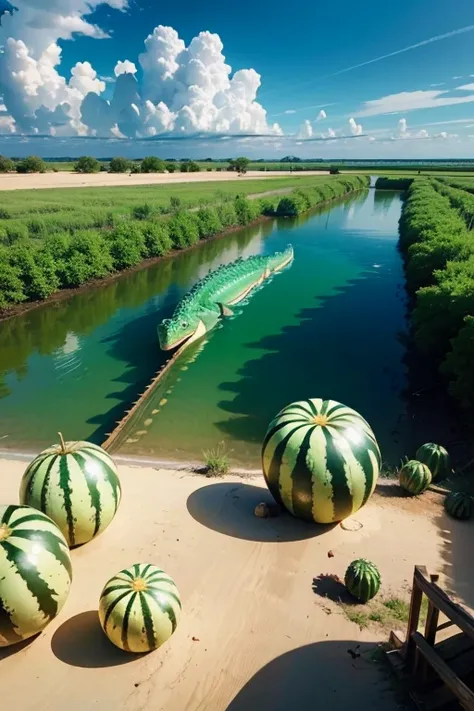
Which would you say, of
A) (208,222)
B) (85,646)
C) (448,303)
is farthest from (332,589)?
(208,222)

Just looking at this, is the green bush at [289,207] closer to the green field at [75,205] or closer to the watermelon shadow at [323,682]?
the green field at [75,205]

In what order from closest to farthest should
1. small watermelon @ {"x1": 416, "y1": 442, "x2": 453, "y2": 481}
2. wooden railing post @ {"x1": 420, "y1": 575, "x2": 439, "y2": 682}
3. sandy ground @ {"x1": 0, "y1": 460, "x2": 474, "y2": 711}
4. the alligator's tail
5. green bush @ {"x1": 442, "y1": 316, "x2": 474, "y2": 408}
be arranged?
wooden railing post @ {"x1": 420, "y1": 575, "x2": 439, "y2": 682}
sandy ground @ {"x1": 0, "y1": 460, "x2": 474, "y2": 711}
small watermelon @ {"x1": 416, "y1": 442, "x2": 453, "y2": 481}
green bush @ {"x1": 442, "y1": 316, "x2": 474, "y2": 408}
the alligator's tail

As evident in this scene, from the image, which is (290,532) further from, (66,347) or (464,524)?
(66,347)

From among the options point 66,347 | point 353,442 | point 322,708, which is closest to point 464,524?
point 353,442

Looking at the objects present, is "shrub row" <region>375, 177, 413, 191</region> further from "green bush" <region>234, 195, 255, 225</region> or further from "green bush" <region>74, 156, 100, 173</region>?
"green bush" <region>74, 156, 100, 173</region>

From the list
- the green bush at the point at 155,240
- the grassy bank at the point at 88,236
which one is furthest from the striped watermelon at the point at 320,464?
the green bush at the point at 155,240

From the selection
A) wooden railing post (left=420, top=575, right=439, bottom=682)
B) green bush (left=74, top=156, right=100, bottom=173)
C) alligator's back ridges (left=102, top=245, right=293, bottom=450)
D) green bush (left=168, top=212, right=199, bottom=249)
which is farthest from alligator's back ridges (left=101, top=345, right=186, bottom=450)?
green bush (left=74, top=156, right=100, bottom=173)
